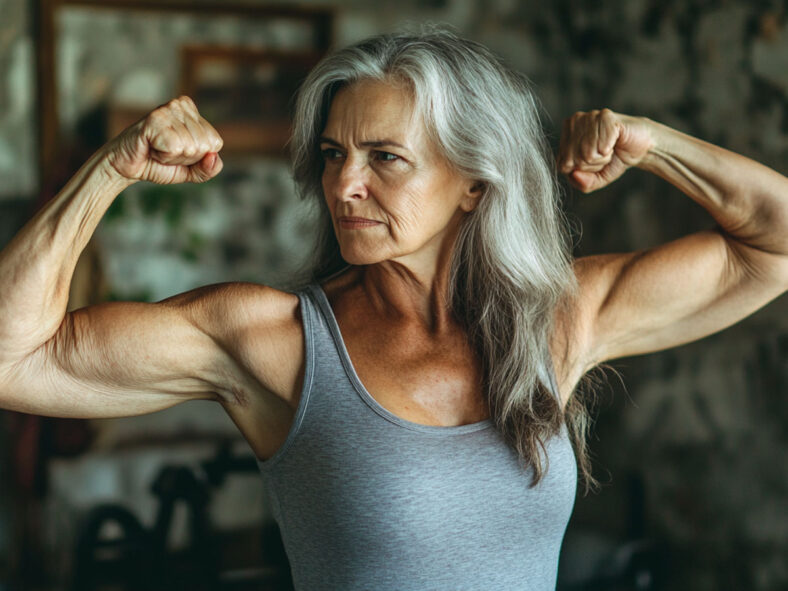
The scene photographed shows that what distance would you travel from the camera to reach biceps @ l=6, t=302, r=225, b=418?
1150 millimetres

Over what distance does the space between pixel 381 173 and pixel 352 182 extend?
0.16ft

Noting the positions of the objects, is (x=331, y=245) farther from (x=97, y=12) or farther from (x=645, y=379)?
(x=97, y=12)

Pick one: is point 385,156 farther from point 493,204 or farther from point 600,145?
point 600,145

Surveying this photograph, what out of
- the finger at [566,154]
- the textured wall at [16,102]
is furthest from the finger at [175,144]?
the textured wall at [16,102]

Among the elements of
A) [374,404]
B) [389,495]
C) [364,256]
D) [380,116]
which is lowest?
[389,495]

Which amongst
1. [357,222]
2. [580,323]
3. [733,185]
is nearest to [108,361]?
[357,222]

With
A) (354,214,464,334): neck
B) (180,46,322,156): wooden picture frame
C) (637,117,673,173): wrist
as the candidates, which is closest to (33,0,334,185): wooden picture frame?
(180,46,322,156): wooden picture frame

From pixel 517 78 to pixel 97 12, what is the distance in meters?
2.14

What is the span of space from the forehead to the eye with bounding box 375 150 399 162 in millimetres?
27

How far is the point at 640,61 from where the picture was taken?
102 inches

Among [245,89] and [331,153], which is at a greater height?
[245,89]

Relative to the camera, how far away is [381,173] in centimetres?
129

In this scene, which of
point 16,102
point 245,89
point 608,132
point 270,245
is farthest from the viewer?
point 270,245

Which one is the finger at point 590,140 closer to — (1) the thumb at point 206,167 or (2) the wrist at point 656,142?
(2) the wrist at point 656,142
